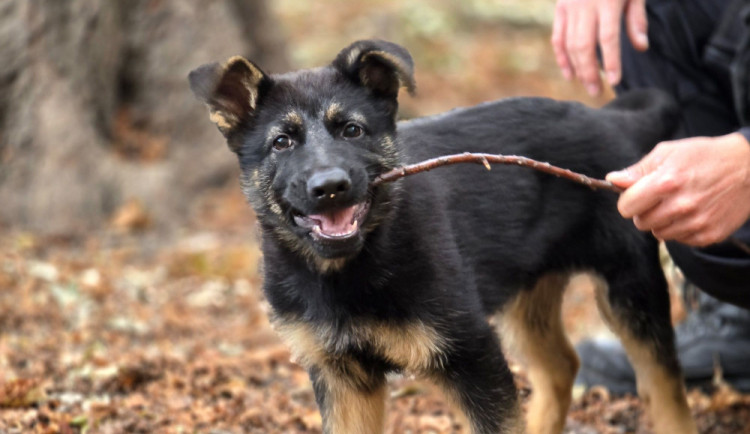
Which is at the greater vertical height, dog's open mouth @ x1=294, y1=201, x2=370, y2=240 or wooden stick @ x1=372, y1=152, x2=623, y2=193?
wooden stick @ x1=372, y1=152, x2=623, y2=193

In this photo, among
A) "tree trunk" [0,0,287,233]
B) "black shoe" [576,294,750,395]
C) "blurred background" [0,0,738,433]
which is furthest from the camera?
"tree trunk" [0,0,287,233]

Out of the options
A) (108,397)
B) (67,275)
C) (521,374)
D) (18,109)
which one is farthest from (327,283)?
(18,109)

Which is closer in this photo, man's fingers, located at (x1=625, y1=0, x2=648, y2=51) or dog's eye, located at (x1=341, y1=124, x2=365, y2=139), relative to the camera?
dog's eye, located at (x1=341, y1=124, x2=365, y2=139)

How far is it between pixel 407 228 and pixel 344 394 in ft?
2.63

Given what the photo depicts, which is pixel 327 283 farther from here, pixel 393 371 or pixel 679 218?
pixel 679 218

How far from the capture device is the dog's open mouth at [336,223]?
12.3ft

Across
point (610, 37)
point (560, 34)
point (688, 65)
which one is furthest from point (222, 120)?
point (688, 65)

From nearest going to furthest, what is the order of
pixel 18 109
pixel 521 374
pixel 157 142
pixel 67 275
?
pixel 521 374
pixel 67 275
pixel 18 109
pixel 157 142

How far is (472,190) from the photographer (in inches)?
180

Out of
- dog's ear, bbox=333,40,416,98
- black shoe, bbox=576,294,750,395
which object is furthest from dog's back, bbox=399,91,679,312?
black shoe, bbox=576,294,750,395

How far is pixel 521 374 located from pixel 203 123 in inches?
225

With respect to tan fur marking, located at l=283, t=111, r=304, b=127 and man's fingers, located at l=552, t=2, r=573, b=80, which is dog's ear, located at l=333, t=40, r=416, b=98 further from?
man's fingers, located at l=552, t=2, r=573, b=80

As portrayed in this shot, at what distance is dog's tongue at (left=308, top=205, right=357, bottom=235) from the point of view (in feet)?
12.4

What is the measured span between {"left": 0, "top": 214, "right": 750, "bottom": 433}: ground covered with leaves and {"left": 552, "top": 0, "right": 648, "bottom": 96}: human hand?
75.8 inches
